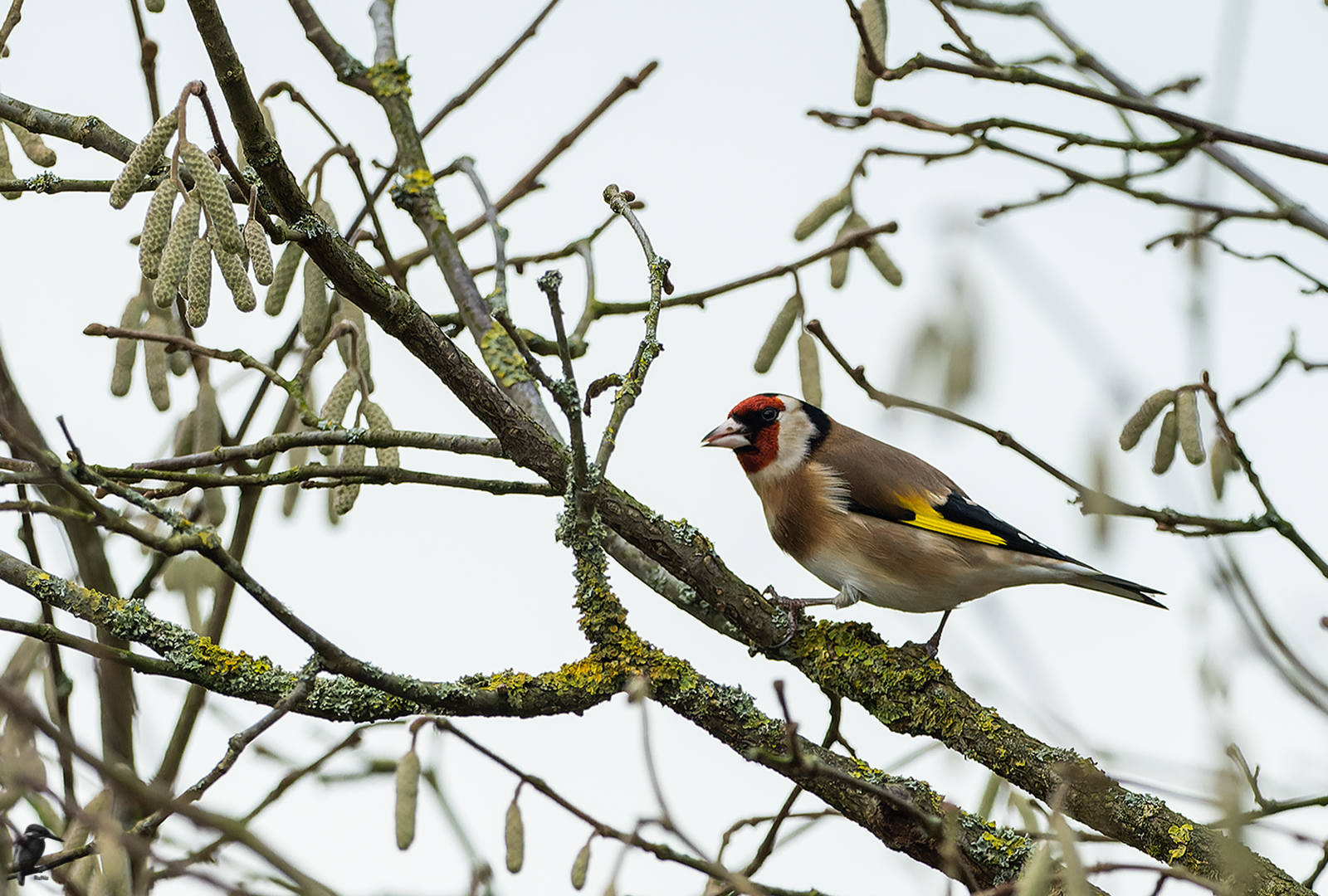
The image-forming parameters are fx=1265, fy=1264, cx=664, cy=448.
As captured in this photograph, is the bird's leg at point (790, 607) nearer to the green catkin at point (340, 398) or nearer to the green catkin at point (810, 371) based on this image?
the green catkin at point (810, 371)

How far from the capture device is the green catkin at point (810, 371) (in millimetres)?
3395

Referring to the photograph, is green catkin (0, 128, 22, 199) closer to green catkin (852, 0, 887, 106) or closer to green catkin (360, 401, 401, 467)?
green catkin (360, 401, 401, 467)

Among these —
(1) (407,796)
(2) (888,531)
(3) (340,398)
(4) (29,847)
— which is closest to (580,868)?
(1) (407,796)

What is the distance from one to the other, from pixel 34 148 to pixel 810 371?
1.98 meters

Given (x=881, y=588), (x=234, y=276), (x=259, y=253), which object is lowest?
(x=234, y=276)

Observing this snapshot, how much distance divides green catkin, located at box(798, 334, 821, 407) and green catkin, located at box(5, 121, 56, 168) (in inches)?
75.0

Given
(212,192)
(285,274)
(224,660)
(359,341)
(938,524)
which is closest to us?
(212,192)

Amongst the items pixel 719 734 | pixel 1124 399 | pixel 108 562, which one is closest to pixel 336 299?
pixel 108 562

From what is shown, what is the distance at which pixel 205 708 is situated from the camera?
3.71 m

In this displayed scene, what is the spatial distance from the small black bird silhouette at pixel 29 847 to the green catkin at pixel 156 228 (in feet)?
3.34

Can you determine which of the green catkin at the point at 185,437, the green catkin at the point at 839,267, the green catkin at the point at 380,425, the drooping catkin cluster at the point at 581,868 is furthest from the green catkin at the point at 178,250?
the green catkin at the point at 839,267

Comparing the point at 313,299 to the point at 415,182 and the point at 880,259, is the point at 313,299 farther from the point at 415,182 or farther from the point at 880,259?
the point at 880,259

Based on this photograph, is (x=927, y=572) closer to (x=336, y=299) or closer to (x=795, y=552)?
(x=795, y=552)

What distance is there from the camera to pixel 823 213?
365cm
